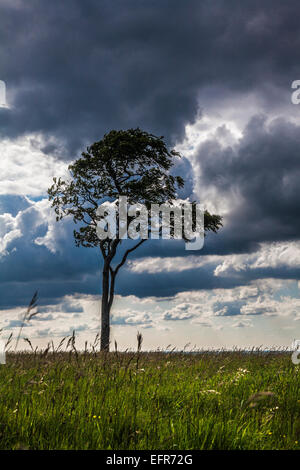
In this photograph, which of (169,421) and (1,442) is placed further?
(169,421)

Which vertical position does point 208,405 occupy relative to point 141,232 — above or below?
below

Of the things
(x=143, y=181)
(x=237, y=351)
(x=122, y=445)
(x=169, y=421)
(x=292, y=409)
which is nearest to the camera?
(x=122, y=445)

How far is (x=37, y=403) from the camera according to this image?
175 inches

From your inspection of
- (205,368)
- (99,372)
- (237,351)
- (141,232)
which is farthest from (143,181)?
(99,372)

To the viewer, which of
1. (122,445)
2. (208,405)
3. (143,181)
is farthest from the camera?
(143,181)

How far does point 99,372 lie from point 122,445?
3.30m

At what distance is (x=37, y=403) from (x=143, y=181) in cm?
2032

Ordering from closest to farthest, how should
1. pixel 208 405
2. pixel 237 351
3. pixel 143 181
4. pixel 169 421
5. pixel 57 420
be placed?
1. pixel 57 420
2. pixel 169 421
3. pixel 208 405
4. pixel 237 351
5. pixel 143 181

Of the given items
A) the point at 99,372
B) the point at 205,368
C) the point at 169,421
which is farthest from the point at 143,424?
the point at 205,368

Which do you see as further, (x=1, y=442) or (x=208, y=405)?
(x=208, y=405)

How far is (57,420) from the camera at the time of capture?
389cm

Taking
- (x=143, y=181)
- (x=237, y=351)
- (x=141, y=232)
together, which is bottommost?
(x=237, y=351)
